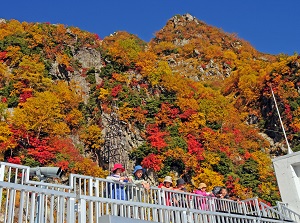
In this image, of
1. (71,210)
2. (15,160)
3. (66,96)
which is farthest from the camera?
(66,96)

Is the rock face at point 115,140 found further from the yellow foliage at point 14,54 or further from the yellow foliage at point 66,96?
the yellow foliage at point 14,54

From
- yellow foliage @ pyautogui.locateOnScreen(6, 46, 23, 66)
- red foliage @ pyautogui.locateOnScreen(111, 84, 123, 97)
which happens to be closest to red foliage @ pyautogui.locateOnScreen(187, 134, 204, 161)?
red foliage @ pyautogui.locateOnScreen(111, 84, 123, 97)

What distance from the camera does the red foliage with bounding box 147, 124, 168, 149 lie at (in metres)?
29.1

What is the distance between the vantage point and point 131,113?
32188 mm

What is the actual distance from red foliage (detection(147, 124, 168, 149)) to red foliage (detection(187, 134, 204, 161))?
235 cm

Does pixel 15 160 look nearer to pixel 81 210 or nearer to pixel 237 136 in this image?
pixel 81 210

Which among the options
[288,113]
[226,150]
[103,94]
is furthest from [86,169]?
[288,113]

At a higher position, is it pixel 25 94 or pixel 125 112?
pixel 25 94

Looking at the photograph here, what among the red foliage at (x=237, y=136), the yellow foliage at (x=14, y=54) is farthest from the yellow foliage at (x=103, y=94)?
the red foliage at (x=237, y=136)

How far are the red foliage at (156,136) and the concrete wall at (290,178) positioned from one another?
16.2m

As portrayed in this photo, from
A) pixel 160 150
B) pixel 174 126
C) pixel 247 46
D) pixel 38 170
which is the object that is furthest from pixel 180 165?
pixel 247 46

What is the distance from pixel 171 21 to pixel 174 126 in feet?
161

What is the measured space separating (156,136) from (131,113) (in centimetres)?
370

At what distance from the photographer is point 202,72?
55.0 meters
